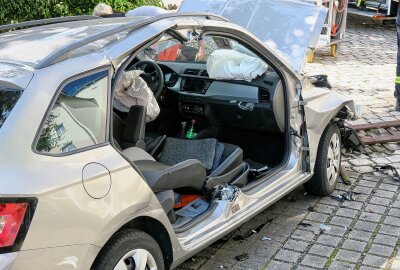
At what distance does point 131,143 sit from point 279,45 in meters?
2.28

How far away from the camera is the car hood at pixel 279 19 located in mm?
5863

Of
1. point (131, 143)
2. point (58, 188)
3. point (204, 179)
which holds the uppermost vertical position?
point (58, 188)

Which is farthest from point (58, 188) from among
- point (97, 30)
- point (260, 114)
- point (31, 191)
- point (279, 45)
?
point (279, 45)

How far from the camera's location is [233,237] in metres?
5.04

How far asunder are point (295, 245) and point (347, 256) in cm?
40

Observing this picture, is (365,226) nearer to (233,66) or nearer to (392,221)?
(392,221)

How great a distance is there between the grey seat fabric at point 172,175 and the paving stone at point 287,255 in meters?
0.81

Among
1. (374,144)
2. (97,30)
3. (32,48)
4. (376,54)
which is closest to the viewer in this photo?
(32,48)

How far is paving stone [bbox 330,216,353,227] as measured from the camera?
17.4 feet

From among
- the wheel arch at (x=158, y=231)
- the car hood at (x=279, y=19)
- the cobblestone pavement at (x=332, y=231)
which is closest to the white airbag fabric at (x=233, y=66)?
the car hood at (x=279, y=19)

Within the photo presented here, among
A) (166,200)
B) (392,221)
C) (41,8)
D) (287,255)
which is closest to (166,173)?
(166,200)

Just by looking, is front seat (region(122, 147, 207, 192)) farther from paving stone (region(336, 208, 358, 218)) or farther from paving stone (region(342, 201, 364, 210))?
paving stone (region(342, 201, 364, 210))

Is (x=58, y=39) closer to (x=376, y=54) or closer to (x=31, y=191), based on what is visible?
(x=31, y=191)

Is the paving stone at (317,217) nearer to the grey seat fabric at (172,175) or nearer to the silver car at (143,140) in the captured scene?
the silver car at (143,140)
